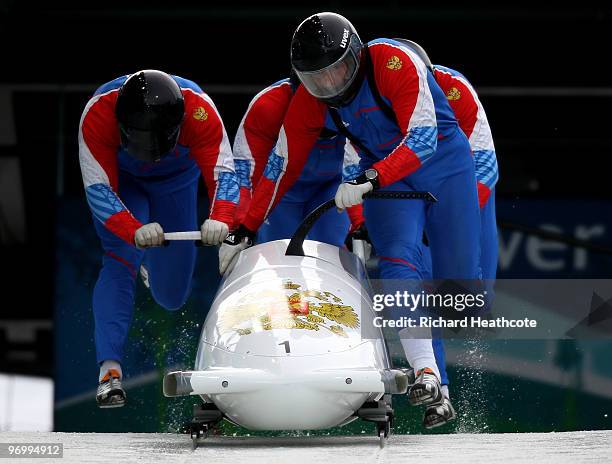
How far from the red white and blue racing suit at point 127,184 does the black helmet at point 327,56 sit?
0.68m

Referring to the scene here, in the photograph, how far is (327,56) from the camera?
184 inches

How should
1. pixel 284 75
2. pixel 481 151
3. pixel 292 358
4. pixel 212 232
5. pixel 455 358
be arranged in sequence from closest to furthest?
pixel 292 358 → pixel 212 232 → pixel 481 151 → pixel 455 358 → pixel 284 75

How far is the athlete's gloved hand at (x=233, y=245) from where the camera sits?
5109mm

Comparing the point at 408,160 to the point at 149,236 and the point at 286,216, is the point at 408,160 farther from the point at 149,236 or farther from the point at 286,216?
the point at 286,216

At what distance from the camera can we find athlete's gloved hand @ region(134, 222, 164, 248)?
199 inches

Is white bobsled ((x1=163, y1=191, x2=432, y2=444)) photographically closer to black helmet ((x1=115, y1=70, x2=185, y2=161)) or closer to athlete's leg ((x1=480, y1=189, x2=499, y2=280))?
black helmet ((x1=115, y1=70, x2=185, y2=161))

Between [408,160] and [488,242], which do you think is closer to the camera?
[408,160]

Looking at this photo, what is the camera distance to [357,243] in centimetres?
517

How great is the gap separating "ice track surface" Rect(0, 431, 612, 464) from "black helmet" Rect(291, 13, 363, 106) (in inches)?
47.7

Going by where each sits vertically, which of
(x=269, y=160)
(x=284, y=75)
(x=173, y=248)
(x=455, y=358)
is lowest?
(x=455, y=358)

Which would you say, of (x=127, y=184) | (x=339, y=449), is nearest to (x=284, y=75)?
(x=127, y=184)

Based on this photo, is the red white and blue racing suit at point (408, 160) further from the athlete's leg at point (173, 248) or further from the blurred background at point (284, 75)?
the blurred background at point (284, 75)

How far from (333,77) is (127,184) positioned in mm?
1307

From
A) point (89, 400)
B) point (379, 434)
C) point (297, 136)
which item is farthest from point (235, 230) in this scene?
point (89, 400)
